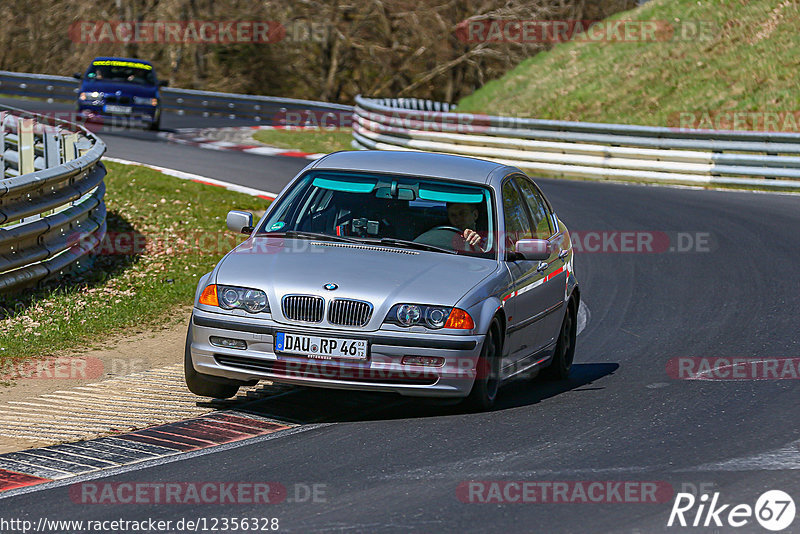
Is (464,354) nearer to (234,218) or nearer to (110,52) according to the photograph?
(234,218)

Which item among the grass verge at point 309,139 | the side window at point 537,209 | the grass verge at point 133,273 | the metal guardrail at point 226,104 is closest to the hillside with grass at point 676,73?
the metal guardrail at point 226,104

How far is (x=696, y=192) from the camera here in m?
21.4

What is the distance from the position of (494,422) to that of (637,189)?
15069 mm

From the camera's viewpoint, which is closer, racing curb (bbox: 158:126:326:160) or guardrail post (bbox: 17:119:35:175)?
guardrail post (bbox: 17:119:35:175)

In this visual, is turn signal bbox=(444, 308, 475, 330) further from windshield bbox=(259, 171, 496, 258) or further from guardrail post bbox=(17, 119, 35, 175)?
guardrail post bbox=(17, 119, 35, 175)

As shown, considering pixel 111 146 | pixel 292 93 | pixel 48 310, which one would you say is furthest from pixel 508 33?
pixel 48 310

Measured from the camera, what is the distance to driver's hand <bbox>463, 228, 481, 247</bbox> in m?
8.18

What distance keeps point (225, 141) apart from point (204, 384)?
22.3 metres

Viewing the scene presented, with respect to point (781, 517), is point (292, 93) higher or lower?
lower

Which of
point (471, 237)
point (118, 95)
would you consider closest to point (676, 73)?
point (118, 95)

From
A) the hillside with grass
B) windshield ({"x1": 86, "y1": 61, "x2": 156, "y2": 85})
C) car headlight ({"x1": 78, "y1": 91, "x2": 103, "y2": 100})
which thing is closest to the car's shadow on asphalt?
the hillside with grass

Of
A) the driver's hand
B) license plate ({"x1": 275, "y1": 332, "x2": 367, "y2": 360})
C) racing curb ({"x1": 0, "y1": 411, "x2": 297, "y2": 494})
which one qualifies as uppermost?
the driver's hand

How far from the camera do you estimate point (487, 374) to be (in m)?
7.55

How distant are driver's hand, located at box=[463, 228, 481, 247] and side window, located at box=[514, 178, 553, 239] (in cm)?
89
